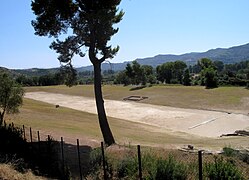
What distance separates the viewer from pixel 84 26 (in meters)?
19.6

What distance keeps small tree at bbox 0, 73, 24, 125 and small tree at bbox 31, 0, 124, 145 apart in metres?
6.68

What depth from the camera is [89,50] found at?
19500mm

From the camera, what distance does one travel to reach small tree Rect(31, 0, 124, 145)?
734 inches

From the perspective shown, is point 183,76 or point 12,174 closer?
point 12,174

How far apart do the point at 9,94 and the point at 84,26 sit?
9.64m

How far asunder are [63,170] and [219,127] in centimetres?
3660

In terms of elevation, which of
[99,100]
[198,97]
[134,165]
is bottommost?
[198,97]

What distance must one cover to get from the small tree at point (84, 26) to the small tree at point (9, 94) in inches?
263

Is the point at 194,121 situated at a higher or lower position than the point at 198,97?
lower

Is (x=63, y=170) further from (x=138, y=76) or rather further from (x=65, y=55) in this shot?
(x=138, y=76)

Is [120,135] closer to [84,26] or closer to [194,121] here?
[84,26]

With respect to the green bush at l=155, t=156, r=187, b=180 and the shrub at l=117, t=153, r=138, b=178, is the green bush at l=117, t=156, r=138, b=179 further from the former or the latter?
the green bush at l=155, t=156, r=187, b=180

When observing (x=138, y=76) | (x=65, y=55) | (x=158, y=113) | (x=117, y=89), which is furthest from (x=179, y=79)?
(x=65, y=55)

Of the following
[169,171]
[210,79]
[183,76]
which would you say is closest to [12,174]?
[169,171]
